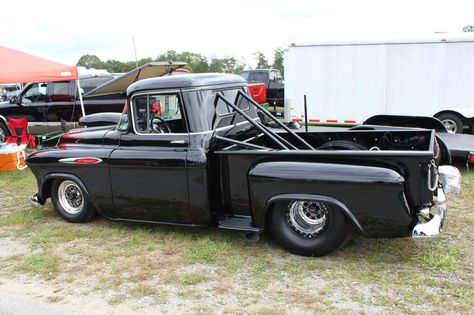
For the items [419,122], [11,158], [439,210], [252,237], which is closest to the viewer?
[439,210]

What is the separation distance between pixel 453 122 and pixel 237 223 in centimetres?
883

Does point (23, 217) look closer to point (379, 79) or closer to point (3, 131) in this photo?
point (3, 131)

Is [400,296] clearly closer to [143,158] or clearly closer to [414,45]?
[143,158]

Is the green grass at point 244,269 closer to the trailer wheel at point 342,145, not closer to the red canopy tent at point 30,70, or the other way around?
the trailer wheel at point 342,145

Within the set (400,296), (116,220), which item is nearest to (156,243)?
(116,220)

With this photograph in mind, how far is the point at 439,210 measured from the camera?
4309 millimetres

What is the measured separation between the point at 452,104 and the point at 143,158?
363 inches

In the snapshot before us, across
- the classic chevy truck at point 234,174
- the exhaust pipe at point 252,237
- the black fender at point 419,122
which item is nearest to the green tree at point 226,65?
the black fender at point 419,122

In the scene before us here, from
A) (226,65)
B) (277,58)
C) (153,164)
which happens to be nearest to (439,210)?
(153,164)

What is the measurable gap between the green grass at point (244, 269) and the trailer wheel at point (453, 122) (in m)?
6.55

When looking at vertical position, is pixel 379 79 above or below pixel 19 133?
above

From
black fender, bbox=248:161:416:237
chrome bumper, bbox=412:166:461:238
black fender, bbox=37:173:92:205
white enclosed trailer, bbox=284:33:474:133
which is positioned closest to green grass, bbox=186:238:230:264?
black fender, bbox=248:161:416:237

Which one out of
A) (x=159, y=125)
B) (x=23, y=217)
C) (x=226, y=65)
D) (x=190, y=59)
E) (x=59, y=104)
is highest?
(x=190, y=59)

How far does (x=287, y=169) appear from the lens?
4.38 m
